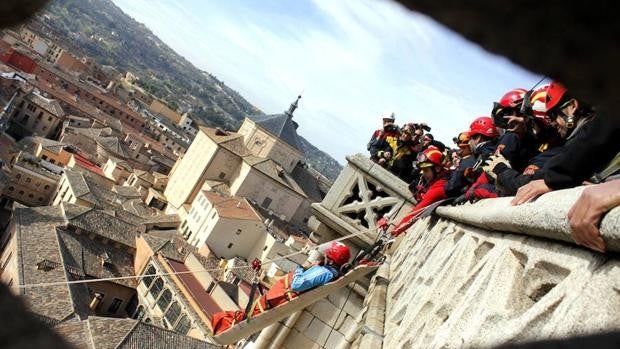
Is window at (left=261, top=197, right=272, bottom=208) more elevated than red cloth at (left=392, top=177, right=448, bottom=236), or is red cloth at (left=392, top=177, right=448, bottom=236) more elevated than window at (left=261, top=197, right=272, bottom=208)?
red cloth at (left=392, top=177, right=448, bottom=236)

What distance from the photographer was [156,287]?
35.3m

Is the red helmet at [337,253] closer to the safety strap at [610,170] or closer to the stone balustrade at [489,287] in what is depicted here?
the stone balustrade at [489,287]

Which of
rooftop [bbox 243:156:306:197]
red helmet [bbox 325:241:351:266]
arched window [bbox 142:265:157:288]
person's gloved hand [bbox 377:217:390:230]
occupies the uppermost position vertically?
person's gloved hand [bbox 377:217:390:230]

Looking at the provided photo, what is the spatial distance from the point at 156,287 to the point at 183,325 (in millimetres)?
4520

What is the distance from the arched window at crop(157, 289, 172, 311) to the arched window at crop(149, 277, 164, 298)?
0.53m

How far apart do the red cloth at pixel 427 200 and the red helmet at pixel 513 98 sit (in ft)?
4.37

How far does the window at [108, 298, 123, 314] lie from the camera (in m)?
35.6

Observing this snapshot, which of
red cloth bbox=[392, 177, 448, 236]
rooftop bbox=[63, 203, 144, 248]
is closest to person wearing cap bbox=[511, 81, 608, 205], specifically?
red cloth bbox=[392, 177, 448, 236]

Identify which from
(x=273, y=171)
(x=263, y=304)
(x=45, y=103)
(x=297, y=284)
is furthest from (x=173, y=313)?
(x=45, y=103)

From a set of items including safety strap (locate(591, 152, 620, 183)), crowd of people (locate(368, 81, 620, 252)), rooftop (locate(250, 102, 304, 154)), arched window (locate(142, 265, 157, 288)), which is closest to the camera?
crowd of people (locate(368, 81, 620, 252))

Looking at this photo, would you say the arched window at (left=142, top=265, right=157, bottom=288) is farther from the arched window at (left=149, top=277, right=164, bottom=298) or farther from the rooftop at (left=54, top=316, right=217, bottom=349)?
the rooftop at (left=54, top=316, right=217, bottom=349)

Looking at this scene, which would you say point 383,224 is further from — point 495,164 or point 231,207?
point 231,207

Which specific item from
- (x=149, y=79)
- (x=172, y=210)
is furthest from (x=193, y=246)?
(x=149, y=79)

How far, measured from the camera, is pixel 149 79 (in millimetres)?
185250
